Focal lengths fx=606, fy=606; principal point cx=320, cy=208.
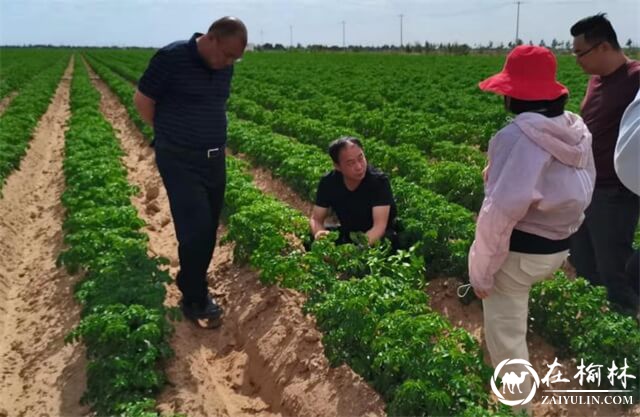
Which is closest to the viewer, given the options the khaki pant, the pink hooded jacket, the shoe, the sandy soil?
the pink hooded jacket

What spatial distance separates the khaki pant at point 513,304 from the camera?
316 centimetres

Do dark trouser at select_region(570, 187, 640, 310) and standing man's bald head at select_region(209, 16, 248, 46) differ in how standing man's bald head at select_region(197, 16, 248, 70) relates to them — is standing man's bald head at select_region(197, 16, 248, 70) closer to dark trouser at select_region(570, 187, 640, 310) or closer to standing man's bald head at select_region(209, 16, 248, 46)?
standing man's bald head at select_region(209, 16, 248, 46)

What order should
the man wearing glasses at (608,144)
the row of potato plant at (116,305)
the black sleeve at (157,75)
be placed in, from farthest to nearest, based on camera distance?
the black sleeve at (157,75) → the man wearing glasses at (608,144) → the row of potato plant at (116,305)

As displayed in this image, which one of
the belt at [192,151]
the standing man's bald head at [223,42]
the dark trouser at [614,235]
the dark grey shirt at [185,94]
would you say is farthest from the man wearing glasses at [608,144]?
the belt at [192,151]

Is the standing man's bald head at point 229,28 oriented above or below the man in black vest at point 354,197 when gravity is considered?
above

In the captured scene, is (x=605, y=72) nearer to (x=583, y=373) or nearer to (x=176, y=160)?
(x=583, y=373)

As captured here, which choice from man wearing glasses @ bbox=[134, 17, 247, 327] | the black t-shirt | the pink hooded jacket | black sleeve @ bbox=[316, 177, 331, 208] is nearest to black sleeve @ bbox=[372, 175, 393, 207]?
the black t-shirt

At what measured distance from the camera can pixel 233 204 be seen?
23.2 ft

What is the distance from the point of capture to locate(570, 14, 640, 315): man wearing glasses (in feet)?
13.7

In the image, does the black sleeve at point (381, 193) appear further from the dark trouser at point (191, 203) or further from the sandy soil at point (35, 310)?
the sandy soil at point (35, 310)

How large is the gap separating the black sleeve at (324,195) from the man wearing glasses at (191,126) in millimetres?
1049

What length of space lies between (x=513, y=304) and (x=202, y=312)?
9.31ft

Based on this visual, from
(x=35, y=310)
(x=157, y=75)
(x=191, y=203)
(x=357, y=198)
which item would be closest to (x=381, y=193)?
(x=357, y=198)

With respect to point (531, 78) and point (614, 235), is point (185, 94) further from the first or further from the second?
point (614, 235)
